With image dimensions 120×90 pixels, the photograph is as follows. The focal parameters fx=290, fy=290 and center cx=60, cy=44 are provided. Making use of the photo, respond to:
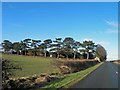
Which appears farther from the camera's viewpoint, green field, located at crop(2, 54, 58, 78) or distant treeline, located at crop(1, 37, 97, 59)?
distant treeline, located at crop(1, 37, 97, 59)

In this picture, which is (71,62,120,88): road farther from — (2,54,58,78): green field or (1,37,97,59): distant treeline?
(1,37,97,59): distant treeline

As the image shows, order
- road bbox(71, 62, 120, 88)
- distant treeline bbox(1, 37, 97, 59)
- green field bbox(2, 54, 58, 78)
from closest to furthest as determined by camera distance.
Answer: road bbox(71, 62, 120, 88) < green field bbox(2, 54, 58, 78) < distant treeline bbox(1, 37, 97, 59)

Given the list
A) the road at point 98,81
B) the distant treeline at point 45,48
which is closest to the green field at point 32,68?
the road at point 98,81

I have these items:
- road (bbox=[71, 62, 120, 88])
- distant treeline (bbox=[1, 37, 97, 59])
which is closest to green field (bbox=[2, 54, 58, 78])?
road (bbox=[71, 62, 120, 88])

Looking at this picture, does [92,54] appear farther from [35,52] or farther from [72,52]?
[35,52]

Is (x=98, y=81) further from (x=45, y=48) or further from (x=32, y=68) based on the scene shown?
(x=45, y=48)

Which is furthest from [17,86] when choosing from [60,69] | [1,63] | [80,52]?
[80,52]

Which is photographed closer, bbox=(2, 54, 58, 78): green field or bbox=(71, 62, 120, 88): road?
bbox=(71, 62, 120, 88): road

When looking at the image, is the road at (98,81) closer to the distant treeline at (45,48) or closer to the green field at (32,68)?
the green field at (32,68)

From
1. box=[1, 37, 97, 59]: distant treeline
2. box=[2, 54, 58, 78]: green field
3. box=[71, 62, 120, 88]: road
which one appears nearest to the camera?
box=[71, 62, 120, 88]: road

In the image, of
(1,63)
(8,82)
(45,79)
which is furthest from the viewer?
(45,79)

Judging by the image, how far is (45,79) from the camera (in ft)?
84.5

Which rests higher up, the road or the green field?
the green field

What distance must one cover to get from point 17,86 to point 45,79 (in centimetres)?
736
